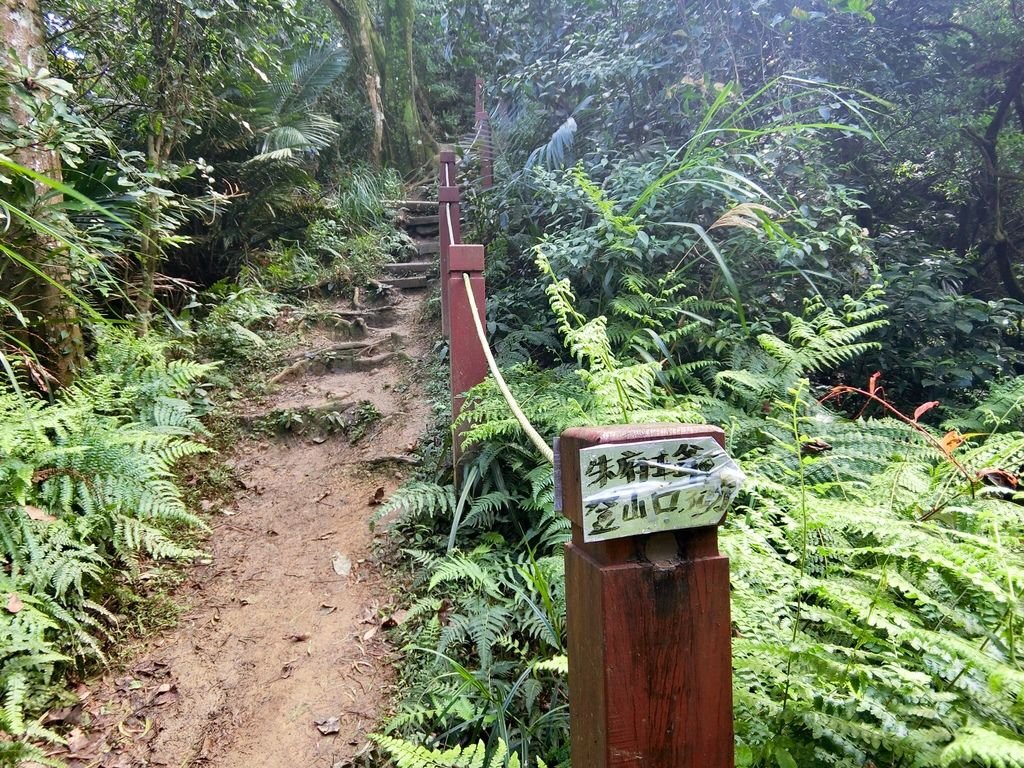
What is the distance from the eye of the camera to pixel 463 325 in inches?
114

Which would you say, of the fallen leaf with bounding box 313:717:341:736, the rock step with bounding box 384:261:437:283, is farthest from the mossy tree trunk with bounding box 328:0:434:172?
the fallen leaf with bounding box 313:717:341:736

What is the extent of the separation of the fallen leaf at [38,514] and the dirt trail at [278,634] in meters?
0.73

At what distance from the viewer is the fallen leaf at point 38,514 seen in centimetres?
232

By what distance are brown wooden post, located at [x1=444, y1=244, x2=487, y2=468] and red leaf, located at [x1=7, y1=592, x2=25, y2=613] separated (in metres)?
1.84

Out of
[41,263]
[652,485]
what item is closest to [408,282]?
[41,263]

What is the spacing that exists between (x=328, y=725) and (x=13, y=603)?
128cm

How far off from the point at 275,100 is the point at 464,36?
250cm

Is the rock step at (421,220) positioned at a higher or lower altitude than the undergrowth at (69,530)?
higher

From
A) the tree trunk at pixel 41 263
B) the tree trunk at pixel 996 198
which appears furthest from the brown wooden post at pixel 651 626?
the tree trunk at pixel 996 198

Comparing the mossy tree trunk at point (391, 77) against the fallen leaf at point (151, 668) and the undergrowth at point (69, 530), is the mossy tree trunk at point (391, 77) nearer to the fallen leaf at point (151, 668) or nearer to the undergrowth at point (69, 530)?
the undergrowth at point (69, 530)

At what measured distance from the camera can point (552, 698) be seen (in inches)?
67.3

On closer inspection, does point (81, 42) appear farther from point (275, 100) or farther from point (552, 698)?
point (552, 698)

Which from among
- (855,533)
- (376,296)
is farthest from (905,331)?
(376,296)

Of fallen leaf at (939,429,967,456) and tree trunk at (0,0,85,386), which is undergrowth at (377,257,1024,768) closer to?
fallen leaf at (939,429,967,456)
